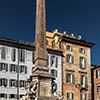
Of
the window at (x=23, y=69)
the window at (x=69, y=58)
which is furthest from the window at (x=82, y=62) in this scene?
the window at (x=23, y=69)

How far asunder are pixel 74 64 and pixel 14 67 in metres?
10.2

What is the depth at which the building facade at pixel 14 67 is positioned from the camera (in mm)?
45375

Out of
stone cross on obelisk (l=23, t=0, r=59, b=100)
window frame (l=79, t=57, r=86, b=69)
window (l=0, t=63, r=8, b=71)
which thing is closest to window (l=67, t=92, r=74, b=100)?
window frame (l=79, t=57, r=86, b=69)

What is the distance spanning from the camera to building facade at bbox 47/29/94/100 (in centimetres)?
5094

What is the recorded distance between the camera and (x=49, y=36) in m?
54.2

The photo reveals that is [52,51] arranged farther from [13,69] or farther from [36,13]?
[36,13]

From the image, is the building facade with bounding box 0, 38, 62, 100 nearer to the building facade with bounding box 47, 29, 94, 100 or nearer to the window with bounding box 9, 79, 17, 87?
the window with bounding box 9, 79, 17, 87

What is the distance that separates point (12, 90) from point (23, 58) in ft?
16.1

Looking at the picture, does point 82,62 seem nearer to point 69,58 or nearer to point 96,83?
point 69,58

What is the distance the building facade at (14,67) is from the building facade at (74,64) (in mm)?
1909

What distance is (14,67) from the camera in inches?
1834

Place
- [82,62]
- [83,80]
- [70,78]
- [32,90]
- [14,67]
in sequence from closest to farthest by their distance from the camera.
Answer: [32,90]
[14,67]
[70,78]
[83,80]
[82,62]

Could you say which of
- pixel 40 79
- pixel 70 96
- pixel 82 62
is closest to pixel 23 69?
pixel 70 96

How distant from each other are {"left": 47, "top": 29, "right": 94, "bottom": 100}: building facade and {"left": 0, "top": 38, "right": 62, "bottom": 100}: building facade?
1.91m
